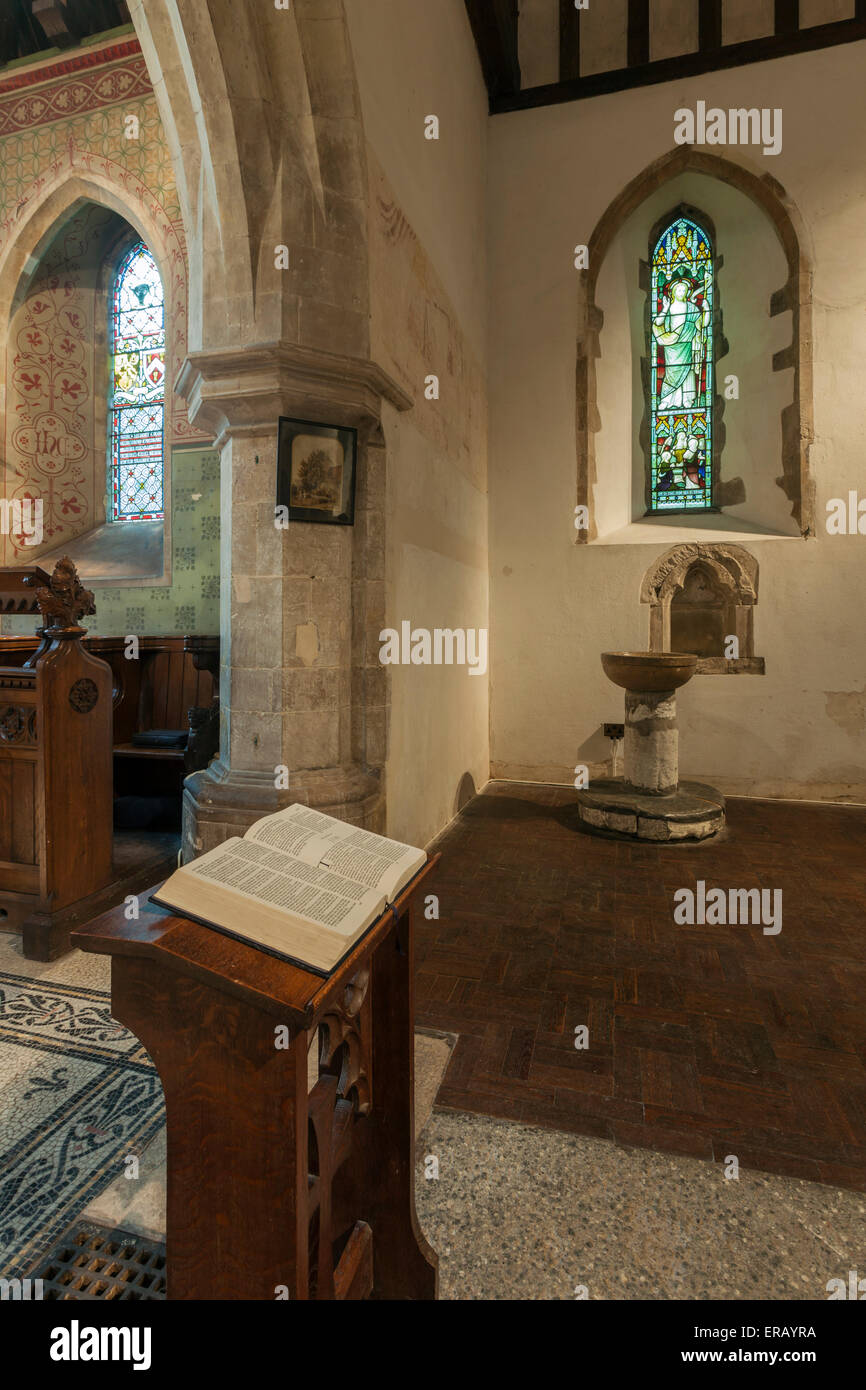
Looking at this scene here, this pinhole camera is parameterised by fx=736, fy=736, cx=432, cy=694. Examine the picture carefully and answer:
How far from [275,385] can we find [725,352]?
5.03m

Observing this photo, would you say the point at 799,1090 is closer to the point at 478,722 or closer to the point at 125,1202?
the point at 125,1202

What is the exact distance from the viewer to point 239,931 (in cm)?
108

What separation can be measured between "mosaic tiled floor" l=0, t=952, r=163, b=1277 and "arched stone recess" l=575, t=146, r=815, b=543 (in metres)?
5.38

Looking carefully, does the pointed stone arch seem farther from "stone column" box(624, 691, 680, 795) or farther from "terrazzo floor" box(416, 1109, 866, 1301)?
"terrazzo floor" box(416, 1109, 866, 1301)

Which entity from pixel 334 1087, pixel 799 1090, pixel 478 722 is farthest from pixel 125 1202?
pixel 478 722

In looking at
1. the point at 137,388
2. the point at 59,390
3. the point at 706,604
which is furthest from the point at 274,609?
the point at 59,390

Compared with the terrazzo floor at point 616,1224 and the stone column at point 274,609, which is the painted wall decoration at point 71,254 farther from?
the terrazzo floor at point 616,1224

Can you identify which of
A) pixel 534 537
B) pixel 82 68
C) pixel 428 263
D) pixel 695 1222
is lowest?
pixel 695 1222

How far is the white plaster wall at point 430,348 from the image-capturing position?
12.6 ft

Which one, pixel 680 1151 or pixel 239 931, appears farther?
pixel 680 1151

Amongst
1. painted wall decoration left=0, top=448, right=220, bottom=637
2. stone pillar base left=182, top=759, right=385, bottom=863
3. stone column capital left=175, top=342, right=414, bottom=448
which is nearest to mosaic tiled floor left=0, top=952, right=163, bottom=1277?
stone pillar base left=182, top=759, right=385, bottom=863

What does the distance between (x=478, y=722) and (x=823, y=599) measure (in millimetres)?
2969

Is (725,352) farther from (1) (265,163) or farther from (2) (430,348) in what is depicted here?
(1) (265,163)

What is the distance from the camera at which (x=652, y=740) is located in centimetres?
505
